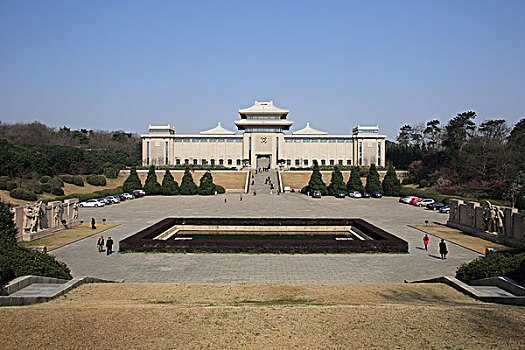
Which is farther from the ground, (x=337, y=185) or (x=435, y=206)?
(x=337, y=185)

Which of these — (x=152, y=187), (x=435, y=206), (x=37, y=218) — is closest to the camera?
(x=37, y=218)

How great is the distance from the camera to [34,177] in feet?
150

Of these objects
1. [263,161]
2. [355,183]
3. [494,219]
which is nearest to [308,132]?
[263,161]

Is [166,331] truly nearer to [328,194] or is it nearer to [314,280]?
[314,280]

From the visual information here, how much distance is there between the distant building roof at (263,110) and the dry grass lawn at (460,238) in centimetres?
5622

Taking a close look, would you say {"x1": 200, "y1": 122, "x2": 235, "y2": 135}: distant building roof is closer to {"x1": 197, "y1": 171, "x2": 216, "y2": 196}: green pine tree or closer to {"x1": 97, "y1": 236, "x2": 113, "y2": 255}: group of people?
{"x1": 197, "y1": 171, "x2": 216, "y2": 196}: green pine tree

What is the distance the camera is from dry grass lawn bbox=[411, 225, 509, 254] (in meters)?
18.3

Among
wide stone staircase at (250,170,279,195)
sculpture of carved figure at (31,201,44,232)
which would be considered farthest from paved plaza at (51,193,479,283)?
wide stone staircase at (250,170,279,195)

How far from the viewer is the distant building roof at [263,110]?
77.4m

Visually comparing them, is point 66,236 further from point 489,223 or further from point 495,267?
point 489,223

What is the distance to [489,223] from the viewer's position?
2030 cm

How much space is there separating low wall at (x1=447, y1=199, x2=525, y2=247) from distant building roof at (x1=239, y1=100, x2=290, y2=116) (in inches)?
2196

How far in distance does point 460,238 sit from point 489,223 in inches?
65.4

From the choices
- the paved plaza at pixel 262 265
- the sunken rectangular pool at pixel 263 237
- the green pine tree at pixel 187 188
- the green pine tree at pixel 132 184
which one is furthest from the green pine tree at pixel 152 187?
the paved plaza at pixel 262 265
